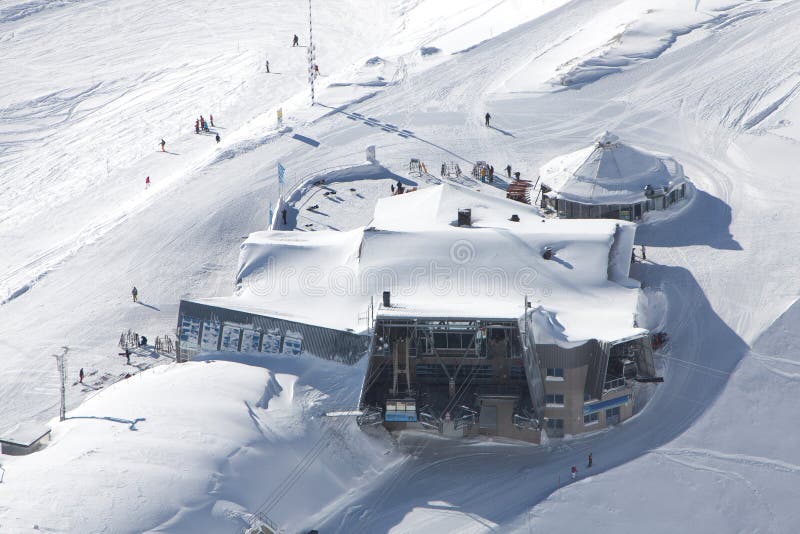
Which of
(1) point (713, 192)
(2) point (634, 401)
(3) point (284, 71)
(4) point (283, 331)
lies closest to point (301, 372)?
(4) point (283, 331)

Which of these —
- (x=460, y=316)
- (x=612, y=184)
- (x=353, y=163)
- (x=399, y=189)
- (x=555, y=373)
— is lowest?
(x=555, y=373)

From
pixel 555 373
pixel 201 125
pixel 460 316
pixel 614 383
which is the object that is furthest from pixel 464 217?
pixel 201 125

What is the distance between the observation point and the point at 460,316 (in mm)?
53875

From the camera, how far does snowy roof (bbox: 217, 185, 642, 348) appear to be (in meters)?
57.8

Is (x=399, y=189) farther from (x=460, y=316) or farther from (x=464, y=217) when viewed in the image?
(x=460, y=316)

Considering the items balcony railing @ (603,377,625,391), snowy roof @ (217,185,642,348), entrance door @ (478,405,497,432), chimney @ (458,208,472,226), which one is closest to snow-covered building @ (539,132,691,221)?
Result: snowy roof @ (217,185,642,348)

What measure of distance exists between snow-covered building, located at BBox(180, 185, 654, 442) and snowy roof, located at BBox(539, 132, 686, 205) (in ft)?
19.6

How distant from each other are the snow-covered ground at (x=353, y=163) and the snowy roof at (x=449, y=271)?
349cm

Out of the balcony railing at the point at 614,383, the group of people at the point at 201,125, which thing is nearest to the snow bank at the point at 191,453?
the balcony railing at the point at 614,383

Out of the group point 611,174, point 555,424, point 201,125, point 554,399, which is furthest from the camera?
point 201,125

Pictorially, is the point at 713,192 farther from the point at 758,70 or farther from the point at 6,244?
the point at 6,244

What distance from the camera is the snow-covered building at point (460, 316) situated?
178 feet

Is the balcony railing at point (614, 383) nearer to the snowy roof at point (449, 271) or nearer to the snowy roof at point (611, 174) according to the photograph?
the snowy roof at point (449, 271)

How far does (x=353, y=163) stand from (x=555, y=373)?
2743 centimetres
